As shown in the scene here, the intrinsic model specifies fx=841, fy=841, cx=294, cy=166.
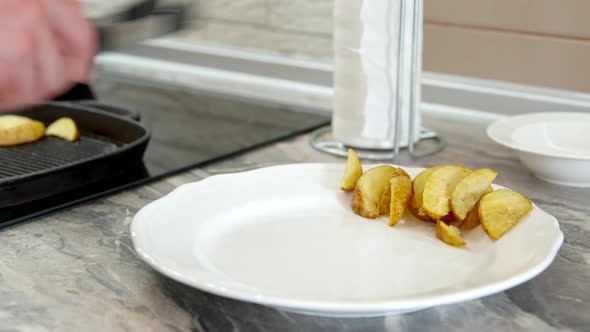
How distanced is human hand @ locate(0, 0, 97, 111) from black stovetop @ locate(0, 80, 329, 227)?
0.30m

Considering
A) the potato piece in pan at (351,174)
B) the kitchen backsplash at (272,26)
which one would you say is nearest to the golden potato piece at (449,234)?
the potato piece in pan at (351,174)

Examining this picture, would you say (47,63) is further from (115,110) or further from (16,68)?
(115,110)

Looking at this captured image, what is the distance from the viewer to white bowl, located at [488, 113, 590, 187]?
85 centimetres

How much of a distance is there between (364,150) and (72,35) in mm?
529

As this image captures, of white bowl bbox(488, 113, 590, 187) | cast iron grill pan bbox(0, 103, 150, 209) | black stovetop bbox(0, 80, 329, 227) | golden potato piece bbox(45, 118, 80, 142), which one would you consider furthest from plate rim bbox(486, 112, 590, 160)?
golden potato piece bbox(45, 118, 80, 142)

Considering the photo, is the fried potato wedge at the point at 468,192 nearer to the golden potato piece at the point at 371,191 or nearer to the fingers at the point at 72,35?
the golden potato piece at the point at 371,191

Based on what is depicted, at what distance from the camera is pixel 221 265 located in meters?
0.65

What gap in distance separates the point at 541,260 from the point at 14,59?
372 millimetres

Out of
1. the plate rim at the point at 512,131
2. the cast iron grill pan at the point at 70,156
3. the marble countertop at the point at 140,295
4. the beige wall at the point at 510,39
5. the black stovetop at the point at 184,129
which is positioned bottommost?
the black stovetop at the point at 184,129

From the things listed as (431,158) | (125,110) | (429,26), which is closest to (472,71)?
(429,26)

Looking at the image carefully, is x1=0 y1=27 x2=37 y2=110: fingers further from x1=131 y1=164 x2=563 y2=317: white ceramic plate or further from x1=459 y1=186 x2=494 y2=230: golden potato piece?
x1=459 y1=186 x2=494 y2=230: golden potato piece

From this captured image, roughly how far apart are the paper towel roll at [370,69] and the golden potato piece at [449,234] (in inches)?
11.7

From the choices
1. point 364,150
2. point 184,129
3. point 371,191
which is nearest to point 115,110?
point 184,129

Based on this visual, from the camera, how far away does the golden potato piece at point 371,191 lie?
2.44ft
